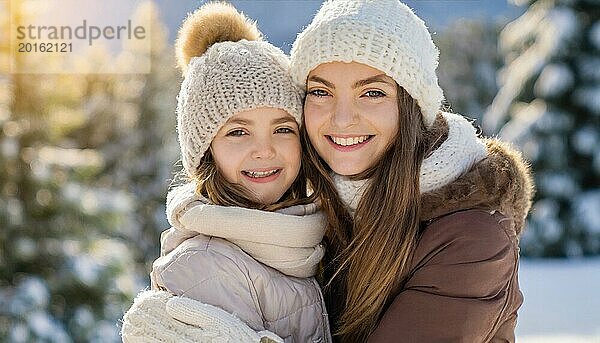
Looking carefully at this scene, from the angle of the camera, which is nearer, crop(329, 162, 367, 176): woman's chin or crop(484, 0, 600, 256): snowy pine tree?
crop(329, 162, 367, 176): woman's chin

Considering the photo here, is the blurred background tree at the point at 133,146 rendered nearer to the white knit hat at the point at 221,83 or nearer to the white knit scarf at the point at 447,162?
the white knit hat at the point at 221,83

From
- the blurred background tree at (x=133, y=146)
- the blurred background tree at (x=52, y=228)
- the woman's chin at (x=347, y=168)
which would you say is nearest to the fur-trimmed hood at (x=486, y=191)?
the woman's chin at (x=347, y=168)

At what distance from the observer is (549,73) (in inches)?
390

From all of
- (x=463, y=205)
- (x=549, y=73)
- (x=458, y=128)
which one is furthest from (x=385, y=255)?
(x=549, y=73)

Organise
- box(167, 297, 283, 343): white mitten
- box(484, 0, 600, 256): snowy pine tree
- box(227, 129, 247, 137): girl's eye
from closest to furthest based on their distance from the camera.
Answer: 1. box(167, 297, 283, 343): white mitten
2. box(227, 129, 247, 137): girl's eye
3. box(484, 0, 600, 256): snowy pine tree

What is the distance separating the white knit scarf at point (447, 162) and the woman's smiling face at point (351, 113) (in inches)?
2.8

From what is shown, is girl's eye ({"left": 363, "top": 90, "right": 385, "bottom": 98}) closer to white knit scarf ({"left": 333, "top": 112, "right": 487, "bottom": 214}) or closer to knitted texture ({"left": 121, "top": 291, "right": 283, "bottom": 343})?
white knit scarf ({"left": 333, "top": 112, "right": 487, "bottom": 214})

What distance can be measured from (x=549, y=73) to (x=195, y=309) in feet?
26.7

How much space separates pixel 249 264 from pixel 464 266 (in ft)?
1.87

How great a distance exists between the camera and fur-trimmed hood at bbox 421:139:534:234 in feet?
8.32

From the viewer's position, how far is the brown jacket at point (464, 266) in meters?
2.42

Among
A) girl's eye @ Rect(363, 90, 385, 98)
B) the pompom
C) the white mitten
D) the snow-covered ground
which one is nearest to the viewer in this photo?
the white mitten

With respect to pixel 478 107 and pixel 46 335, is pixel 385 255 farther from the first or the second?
pixel 478 107

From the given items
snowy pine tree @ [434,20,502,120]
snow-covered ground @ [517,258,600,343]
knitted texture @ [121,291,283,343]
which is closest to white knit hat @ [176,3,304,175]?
knitted texture @ [121,291,283,343]
